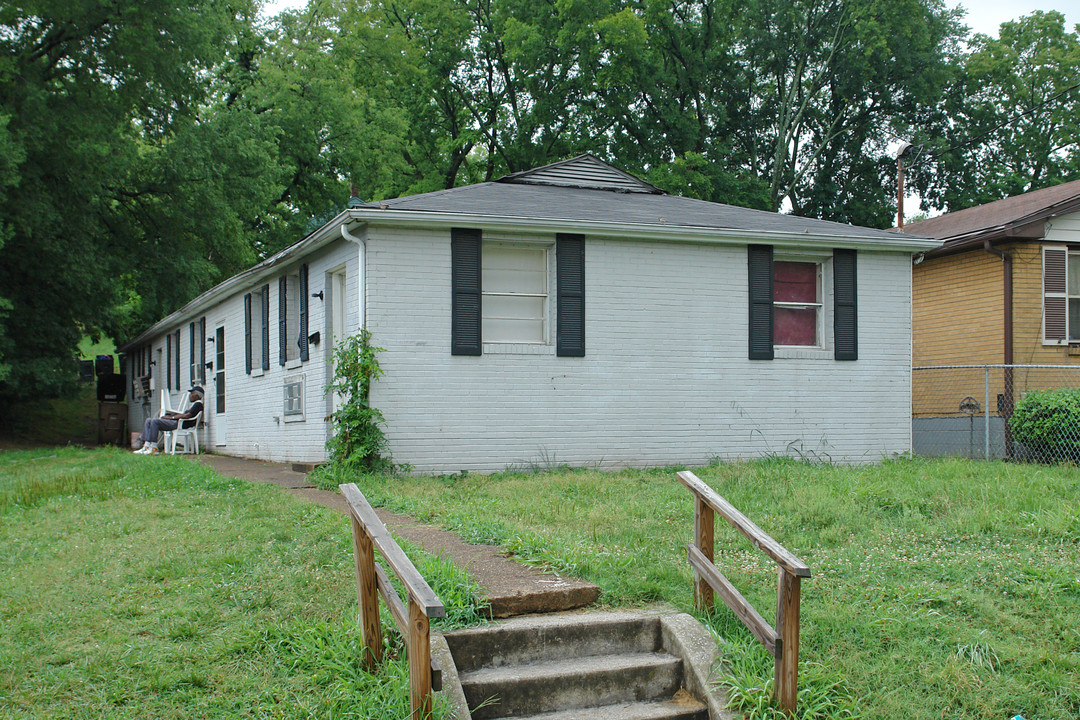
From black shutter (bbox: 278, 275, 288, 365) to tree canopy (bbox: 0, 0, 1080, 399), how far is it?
9306mm

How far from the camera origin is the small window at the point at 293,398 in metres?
13.5

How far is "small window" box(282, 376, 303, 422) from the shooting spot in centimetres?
1348

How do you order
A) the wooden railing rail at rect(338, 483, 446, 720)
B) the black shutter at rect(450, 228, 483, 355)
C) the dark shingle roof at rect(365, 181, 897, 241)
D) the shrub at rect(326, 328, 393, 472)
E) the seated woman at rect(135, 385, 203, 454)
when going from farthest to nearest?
1. the seated woman at rect(135, 385, 203, 454)
2. the dark shingle roof at rect(365, 181, 897, 241)
3. the black shutter at rect(450, 228, 483, 355)
4. the shrub at rect(326, 328, 393, 472)
5. the wooden railing rail at rect(338, 483, 446, 720)

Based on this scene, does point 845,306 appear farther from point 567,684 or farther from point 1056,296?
point 567,684

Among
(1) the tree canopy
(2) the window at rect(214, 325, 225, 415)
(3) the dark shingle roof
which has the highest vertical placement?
(1) the tree canopy

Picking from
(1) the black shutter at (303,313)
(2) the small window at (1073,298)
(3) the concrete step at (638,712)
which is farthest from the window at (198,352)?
(3) the concrete step at (638,712)

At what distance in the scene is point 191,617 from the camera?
4930 mm

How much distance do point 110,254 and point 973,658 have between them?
22.8 metres

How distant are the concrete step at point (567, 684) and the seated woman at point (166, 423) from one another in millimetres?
14289

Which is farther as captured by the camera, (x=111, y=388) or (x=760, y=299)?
(x=111, y=388)

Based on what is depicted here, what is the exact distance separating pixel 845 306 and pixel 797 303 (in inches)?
27.3

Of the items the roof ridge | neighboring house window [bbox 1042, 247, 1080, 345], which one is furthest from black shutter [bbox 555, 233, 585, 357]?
neighboring house window [bbox 1042, 247, 1080, 345]

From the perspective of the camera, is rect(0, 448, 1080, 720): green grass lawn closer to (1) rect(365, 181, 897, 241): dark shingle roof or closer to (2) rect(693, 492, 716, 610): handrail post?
(2) rect(693, 492, 716, 610): handrail post

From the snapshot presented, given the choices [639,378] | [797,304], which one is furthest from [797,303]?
[639,378]
